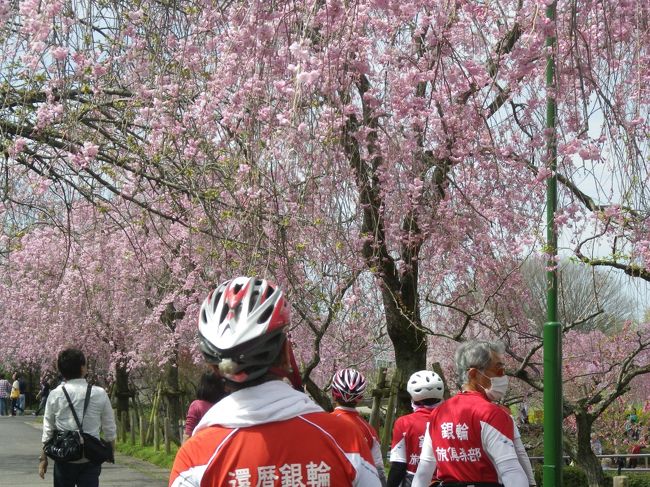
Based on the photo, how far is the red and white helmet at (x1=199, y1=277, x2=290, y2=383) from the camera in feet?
8.07

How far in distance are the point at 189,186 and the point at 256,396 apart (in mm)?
6529

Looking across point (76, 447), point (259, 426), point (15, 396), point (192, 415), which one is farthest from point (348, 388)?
point (15, 396)

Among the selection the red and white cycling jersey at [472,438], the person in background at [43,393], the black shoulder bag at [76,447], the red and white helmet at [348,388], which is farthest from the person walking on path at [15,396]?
the red and white cycling jersey at [472,438]

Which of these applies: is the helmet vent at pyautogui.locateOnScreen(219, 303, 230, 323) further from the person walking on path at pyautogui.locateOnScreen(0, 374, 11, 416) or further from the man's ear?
the person walking on path at pyautogui.locateOnScreen(0, 374, 11, 416)

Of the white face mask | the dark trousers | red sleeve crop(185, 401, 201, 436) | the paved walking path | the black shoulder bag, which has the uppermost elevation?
the white face mask

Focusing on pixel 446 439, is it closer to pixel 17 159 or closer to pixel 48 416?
pixel 48 416

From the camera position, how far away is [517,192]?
10.5 m

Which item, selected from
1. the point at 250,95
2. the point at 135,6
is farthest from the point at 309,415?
the point at 135,6

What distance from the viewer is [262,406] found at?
8.09 feet

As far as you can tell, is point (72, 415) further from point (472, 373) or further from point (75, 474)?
point (472, 373)

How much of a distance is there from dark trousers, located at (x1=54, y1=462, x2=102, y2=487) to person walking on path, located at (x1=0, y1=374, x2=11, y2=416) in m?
37.7

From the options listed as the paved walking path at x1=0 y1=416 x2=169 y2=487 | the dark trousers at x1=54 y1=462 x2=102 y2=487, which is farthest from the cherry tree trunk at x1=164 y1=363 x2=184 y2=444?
the dark trousers at x1=54 y1=462 x2=102 y2=487

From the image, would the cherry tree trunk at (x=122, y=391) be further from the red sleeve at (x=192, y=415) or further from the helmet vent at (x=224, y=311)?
the helmet vent at (x=224, y=311)

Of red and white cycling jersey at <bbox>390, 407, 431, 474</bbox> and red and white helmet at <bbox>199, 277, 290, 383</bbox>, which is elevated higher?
red and white helmet at <bbox>199, 277, 290, 383</bbox>
